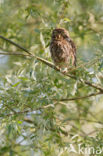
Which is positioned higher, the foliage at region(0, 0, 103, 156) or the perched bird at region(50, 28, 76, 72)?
the perched bird at region(50, 28, 76, 72)

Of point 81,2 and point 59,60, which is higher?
point 81,2

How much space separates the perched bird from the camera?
3611mm

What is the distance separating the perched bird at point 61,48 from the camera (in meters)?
3.61

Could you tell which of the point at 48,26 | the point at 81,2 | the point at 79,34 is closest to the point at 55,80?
the point at 48,26

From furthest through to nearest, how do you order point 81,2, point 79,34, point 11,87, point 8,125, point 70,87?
point 81,2 → point 79,34 → point 70,87 → point 11,87 → point 8,125

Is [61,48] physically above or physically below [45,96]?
above

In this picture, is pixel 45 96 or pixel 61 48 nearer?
pixel 45 96

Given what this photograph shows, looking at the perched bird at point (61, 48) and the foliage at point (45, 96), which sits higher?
the perched bird at point (61, 48)

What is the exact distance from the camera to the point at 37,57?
2932 millimetres

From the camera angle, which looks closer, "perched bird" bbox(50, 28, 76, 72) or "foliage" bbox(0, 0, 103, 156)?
"foliage" bbox(0, 0, 103, 156)

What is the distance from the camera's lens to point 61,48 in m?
3.65

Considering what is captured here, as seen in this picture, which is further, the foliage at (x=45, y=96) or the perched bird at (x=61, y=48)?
the perched bird at (x=61, y=48)

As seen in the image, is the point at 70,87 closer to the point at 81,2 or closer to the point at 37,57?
the point at 37,57

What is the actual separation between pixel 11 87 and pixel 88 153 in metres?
1.10
